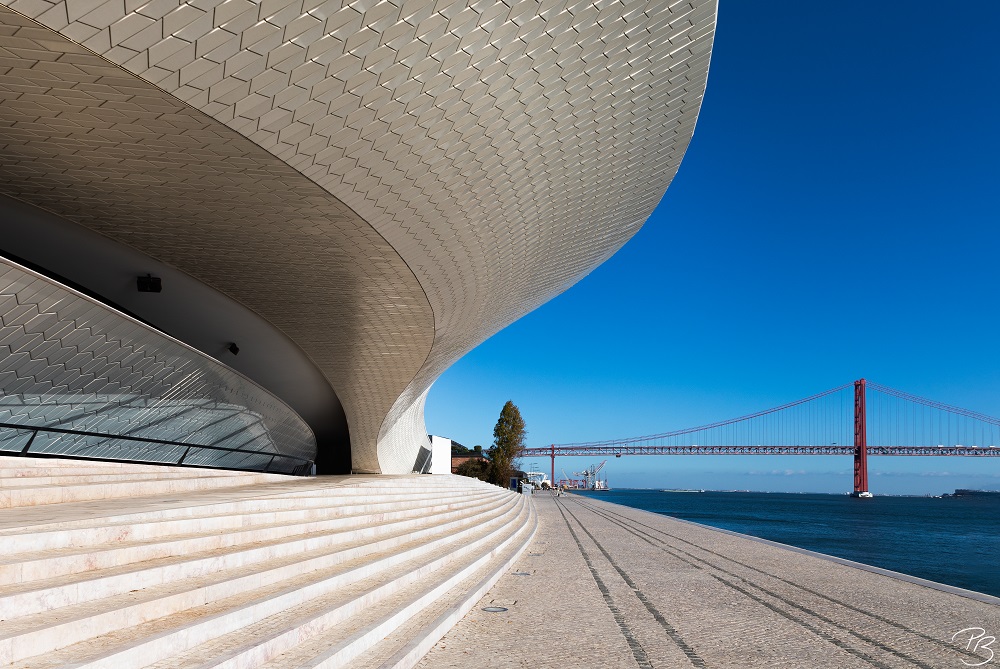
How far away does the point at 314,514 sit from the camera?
6.34 m

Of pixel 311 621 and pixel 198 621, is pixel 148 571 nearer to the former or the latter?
pixel 198 621

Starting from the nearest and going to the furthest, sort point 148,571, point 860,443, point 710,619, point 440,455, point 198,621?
point 198,621
point 148,571
point 710,619
point 440,455
point 860,443

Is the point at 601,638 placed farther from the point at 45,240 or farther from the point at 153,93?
the point at 45,240

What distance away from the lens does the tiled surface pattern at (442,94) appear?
224 inches

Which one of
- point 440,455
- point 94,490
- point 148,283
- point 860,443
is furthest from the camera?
point 860,443

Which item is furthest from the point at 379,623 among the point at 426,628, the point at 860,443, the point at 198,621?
the point at 860,443

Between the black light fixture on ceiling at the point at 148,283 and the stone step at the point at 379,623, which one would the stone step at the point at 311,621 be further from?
the black light fixture on ceiling at the point at 148,283

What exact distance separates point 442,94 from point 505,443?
109ft

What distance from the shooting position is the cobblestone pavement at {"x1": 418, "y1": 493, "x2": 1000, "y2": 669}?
14.5 ft

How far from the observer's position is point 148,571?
3.41 m

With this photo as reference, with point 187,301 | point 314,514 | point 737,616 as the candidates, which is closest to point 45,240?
point 187,301

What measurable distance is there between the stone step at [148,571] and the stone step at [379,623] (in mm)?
682

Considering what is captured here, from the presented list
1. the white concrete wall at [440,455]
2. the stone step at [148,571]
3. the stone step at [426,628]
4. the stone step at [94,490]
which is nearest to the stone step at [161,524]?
the stone step at [148,571]

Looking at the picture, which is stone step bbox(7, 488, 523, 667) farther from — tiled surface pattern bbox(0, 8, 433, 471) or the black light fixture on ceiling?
the black light fixture on ceiling
